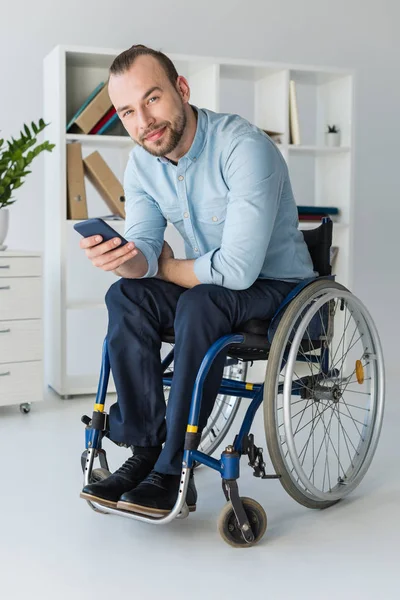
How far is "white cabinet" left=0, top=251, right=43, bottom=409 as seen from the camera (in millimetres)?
3176

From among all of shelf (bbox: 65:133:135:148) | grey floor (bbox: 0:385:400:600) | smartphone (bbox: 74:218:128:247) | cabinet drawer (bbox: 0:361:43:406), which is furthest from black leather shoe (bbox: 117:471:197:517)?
shelf (bbox: 65:133:135:148)

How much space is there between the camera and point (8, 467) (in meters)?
2.48

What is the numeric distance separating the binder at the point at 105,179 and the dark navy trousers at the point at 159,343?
1.58 metres

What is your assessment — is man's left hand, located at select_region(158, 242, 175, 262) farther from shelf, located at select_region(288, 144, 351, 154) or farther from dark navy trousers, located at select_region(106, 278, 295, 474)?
shelf, located at select_region(288, 144, 351, 154)

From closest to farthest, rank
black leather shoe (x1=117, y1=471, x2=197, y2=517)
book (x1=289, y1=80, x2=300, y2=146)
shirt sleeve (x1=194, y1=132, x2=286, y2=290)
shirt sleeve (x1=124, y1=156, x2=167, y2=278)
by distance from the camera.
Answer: black leather shoe (x1=117, y1=471, x2=197, y2=517) → shirt sleeve (x1=194, y1=132, x2=286, y2=290) → shirt sleeve (x1=124, y1=156, x2=167, y2=278) → book (x1=289, y1=80, x2=300, y2=146)

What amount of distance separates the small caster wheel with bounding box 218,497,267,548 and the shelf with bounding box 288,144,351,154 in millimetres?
2203

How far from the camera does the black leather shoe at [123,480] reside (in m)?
1.78

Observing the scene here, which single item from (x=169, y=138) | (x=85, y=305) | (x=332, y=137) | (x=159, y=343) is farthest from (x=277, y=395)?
(x=332, y=137)

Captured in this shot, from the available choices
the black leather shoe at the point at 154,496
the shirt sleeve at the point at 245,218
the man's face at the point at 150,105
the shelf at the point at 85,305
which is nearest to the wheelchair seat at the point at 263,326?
the shirt sleeve at the point at 245,218

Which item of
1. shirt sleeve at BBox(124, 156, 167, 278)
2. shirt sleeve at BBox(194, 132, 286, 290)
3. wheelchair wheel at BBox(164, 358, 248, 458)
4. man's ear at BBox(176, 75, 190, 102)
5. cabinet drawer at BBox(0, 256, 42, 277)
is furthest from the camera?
cabinet drawer at BBox(0, 256, 42, 277)

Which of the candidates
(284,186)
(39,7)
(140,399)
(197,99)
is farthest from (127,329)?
(39,7)

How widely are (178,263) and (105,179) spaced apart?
1605 mm

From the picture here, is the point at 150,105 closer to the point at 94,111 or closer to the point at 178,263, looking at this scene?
the point at 178,263

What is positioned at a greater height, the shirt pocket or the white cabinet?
the shirt pocket
